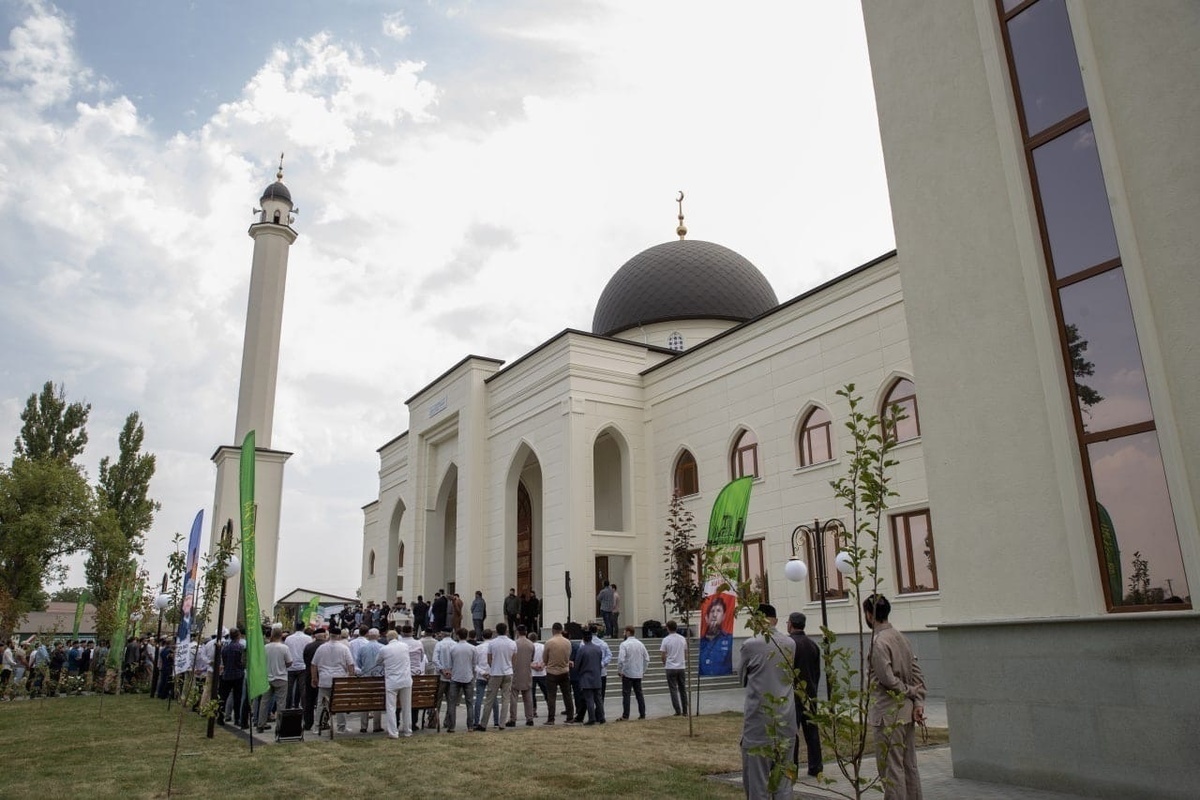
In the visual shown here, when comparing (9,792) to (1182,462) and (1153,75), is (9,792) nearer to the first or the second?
(1182,462)

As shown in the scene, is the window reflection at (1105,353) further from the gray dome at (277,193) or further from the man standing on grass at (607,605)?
the gray dome at (277,193)

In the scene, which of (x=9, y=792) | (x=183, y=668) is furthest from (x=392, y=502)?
(x=9, y=792)

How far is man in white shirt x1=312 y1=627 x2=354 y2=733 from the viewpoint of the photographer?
11688 mm

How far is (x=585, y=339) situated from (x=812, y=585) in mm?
9432

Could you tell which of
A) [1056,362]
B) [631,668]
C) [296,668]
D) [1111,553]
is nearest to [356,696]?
[296,668]

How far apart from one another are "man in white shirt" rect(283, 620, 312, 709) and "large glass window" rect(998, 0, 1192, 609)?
10.5 meters

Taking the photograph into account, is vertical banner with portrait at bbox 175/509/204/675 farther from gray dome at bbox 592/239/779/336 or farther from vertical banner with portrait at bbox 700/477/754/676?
gray dome at bbox 592/239/779/336

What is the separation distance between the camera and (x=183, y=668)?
1478 cm

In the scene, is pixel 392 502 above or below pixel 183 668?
above

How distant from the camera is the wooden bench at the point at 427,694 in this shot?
12297mm

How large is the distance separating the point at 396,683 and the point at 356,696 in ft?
1.77

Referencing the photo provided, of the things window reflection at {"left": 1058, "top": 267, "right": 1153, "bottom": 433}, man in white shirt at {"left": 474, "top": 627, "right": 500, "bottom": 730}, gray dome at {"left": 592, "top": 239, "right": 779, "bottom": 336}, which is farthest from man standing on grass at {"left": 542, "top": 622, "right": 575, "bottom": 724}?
gray dome at {"left": 592, "top": 239, "right": 779, "bottom": 336}

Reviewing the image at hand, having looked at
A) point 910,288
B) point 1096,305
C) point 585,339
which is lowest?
point 1096,305

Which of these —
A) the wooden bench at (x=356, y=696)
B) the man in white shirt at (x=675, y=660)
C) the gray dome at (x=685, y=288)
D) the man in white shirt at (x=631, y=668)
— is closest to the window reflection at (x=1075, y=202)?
the man in white shirt at (x=675, y=660)
